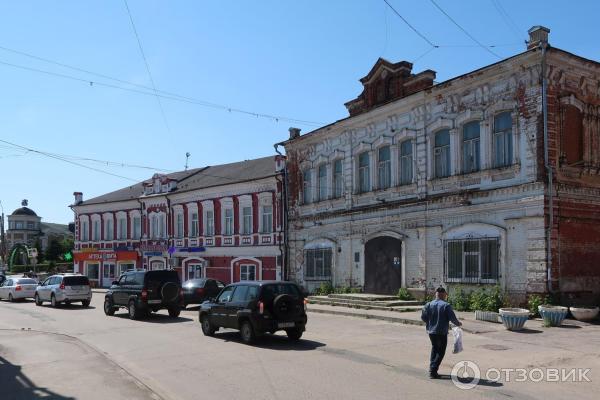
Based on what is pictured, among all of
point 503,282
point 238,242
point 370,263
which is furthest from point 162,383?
point 238,242

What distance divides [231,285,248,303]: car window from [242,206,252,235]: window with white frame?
20.7m

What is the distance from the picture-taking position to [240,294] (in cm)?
1512

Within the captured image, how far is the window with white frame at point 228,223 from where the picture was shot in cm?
3744

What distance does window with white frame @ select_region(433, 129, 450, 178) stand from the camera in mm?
22906

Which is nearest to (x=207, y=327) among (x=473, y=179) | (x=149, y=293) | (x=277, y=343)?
(x=277, y=343)

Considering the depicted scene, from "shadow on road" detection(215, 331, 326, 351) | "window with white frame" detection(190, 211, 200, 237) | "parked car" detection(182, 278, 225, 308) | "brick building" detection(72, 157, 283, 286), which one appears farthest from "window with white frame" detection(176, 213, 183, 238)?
"shadow on road" detection(215, 331, 326, 351)

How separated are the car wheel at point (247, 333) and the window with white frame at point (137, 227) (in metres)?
33.1

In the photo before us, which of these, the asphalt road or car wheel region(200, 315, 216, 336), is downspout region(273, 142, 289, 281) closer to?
the asphalt road

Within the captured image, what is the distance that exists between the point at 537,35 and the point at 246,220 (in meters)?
21.9

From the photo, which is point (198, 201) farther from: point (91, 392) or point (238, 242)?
point (91, 392)

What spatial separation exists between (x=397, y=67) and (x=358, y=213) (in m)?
7.04

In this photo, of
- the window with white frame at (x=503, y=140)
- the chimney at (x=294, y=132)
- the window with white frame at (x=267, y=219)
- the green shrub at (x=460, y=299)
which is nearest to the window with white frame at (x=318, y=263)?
the window with white frame at (x=267, y=219)

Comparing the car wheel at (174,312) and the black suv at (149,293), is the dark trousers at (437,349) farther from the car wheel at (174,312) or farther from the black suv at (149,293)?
the car wheel at (174,312)

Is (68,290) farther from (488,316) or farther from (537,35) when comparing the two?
(537,35)
